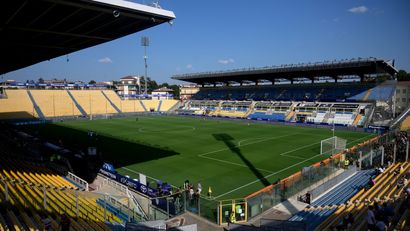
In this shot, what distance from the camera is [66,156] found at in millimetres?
20453

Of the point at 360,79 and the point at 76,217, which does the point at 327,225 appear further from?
the point at 360,79

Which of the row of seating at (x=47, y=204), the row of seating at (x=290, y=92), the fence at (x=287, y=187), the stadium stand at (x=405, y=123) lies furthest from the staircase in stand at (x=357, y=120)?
the row of seating at (x=47, y=204)

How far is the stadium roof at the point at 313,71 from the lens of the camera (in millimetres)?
46575

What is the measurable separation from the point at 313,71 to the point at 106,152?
135 feet

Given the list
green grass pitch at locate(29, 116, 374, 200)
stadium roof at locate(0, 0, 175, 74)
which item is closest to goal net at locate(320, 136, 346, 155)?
green grass pitch at locate(29, 116, 374, 200)

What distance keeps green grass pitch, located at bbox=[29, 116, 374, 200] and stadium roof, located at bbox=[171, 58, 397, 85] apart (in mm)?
13131

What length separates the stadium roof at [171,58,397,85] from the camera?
46575 millimetres

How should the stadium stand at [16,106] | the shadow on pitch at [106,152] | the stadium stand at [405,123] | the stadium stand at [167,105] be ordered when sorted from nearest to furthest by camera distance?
the shadow on pitch at [106,152]
the stadium stand at [405,123]
the stadium stand at [16,106]
the stadium stand at [167,105]

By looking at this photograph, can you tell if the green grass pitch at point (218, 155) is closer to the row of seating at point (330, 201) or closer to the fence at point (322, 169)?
the fence at point (322, 169)

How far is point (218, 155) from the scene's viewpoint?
2672cm

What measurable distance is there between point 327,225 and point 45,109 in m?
66.0

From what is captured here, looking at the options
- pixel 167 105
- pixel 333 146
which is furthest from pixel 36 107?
pixel 333 146

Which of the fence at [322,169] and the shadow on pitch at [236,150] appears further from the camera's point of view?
the shadow on pitch at [236,150]

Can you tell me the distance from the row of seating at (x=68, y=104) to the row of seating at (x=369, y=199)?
63172mm
